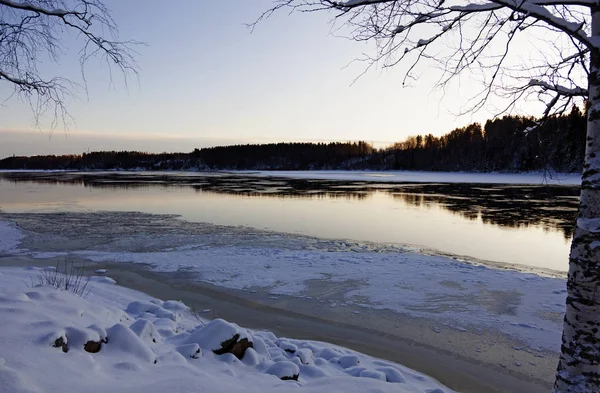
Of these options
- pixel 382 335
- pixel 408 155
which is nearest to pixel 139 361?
pixel 382 335

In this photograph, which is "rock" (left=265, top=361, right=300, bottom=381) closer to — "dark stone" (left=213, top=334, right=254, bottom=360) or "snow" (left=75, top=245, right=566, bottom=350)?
"dark stone" (left=213, top=334, right=254, bottom=360)

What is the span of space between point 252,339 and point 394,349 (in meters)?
2.08

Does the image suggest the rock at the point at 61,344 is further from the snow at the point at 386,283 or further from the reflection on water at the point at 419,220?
the reflection on water at the point at 419,220

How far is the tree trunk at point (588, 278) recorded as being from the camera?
98.8 inches

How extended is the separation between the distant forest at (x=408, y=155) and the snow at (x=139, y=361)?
114 inches

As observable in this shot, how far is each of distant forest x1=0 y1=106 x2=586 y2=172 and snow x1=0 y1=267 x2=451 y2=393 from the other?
9.48 ft

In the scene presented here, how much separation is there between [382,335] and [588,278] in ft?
10.9

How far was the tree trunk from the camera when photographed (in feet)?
8.23

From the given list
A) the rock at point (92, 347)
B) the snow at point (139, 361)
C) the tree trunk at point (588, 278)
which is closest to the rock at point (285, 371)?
the snow at point (139, 361)

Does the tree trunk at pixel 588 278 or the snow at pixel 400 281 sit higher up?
the tree trunk at pixel 588 278

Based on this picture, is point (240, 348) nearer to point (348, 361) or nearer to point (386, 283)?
point (348, 361)

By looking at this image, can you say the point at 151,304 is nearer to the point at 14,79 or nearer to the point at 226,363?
the point at 226,363

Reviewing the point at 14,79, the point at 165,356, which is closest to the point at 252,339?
the point at 165,356

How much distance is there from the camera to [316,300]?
6.74 meters
